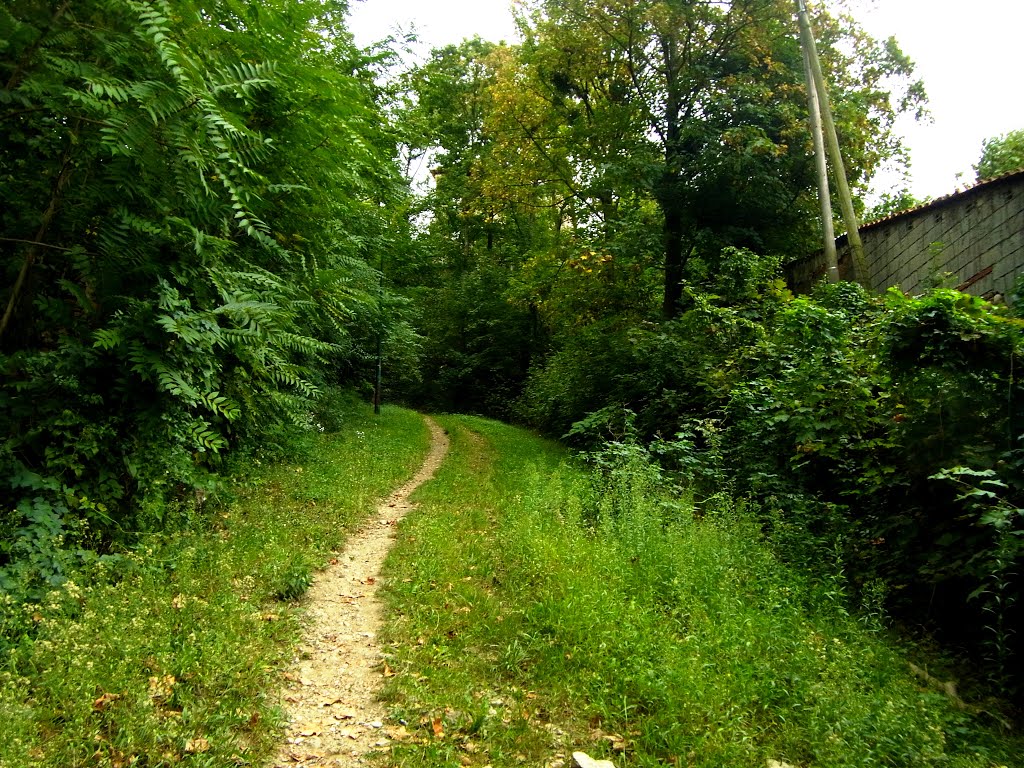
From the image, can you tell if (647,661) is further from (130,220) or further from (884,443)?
(130,220)

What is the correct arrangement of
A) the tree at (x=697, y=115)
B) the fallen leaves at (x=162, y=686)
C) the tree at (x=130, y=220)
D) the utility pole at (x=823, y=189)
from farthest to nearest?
1. the tree at (x=697, y=115)
2. the utility pole at (x=823, y=189)
3. the tree at (x=130, y=220)
4. the fallen leaves at (x=162, y=686)

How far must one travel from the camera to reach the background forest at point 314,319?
4.64m

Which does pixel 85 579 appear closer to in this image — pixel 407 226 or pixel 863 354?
pixel 863 354

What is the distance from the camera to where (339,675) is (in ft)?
15.0

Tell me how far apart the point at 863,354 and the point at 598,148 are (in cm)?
1223

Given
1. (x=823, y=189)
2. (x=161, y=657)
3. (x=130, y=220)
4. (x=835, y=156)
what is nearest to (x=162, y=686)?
(x=161, y=657)

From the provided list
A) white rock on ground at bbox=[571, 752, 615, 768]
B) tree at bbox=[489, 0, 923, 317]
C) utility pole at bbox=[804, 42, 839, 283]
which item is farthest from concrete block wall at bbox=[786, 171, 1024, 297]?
white rock on ground at bbox=[571, 752, 615, 768]

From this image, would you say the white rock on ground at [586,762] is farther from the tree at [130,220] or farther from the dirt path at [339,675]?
the tree at [130,220]

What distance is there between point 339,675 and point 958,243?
12.4m

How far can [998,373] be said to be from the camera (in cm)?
571

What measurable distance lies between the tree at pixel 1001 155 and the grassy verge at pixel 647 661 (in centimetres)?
1743

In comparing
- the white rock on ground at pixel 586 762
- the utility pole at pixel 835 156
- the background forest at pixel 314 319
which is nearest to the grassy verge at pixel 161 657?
the background forest at pixel 314 319

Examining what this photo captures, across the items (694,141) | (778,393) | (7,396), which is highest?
(694,141)

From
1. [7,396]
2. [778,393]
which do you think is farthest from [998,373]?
[7,396]
